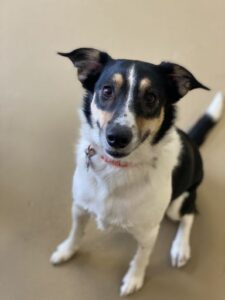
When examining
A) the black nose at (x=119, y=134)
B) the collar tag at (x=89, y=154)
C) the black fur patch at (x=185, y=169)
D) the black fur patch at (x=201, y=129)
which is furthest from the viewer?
the black fur patch at (x=201, y=129)

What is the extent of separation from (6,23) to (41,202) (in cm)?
119

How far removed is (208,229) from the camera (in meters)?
2.23

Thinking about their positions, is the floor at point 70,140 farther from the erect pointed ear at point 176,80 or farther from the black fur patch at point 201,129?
the erect pointed ear at point 176,80

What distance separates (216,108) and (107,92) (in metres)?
1.08

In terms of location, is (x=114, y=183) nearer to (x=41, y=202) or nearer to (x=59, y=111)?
(x=41, y=202)

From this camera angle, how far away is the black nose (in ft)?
4.58

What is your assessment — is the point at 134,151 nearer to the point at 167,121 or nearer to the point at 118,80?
the point at 167,121

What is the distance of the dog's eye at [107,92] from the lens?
148cm

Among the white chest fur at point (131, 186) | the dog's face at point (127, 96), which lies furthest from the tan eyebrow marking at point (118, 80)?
the white chest fur at point (131, 186)

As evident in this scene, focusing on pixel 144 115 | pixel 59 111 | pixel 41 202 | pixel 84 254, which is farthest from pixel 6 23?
pixel 144 115

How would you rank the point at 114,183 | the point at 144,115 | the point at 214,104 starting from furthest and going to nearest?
the point at 214,104, the point at 114,183, the point at 144,115

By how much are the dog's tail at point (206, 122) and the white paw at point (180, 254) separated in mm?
510

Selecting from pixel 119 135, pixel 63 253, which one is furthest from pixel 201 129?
pixel 119 135

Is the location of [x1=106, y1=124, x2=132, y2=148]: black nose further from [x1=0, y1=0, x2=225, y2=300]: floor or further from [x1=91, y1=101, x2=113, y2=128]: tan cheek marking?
[x1=0, y1=0, x2=225, y2=300]: floor
